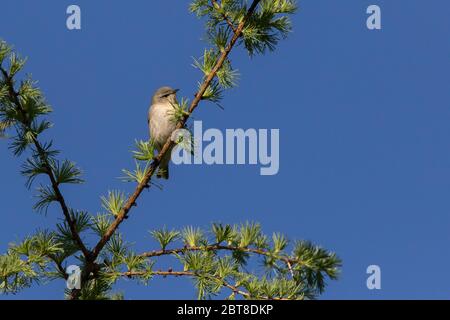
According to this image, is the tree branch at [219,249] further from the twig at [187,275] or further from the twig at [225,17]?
the twig at [225,17]

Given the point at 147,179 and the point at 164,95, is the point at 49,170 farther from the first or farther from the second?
the point at 164,95

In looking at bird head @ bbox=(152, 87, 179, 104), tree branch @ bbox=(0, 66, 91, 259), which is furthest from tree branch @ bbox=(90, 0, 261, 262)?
bird head @ bbox=(152, 87, 179, 104)

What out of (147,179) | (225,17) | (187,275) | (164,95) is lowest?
(187,275)

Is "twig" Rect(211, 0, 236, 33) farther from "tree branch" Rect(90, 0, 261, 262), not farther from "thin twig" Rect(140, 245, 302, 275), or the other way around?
"thin twig" Rect(140, 245, 302, 275)

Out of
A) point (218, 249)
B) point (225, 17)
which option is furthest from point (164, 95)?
point (218, 249)

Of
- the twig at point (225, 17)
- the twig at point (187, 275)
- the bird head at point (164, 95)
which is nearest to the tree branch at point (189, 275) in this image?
the twig at point (187, 275)

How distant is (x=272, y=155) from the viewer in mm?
5324

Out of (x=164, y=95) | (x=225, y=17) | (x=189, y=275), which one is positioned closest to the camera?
(x=189, y=275)

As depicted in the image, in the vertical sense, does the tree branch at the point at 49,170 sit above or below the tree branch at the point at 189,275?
above

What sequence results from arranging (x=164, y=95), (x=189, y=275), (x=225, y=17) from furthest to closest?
(x=164, y=95) → (x=225, y=17) → (x=189, y=275)

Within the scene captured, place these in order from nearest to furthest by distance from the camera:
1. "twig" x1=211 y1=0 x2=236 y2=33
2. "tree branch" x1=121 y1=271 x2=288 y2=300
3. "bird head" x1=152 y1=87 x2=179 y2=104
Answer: "tree branch" x1=121 y1=271 x2=288 y2=300 < "twig" x1=211 y1=0 x2=236 y2=33 < "bird head" x1=152 y1=87 x2=179 y2=104
